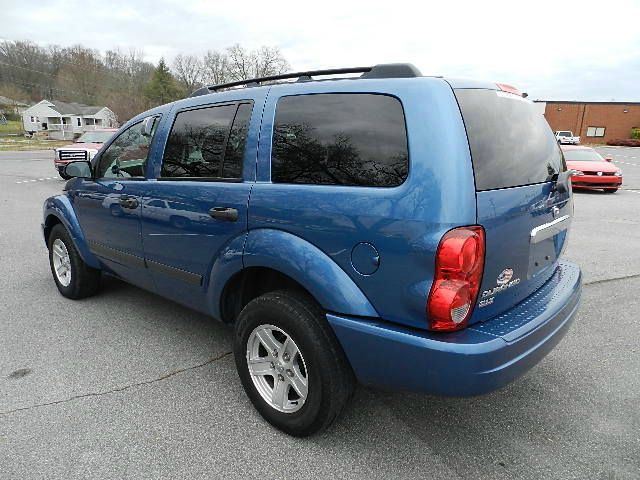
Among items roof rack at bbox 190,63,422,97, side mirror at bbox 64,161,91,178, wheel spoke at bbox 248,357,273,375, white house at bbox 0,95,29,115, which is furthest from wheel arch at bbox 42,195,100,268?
white house at bbox 0,95,29,115

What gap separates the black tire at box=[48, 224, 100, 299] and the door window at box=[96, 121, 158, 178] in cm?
89

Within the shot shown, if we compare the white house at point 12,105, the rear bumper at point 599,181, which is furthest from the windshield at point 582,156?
the white house at point 12,105

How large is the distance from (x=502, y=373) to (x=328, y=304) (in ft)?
2.78

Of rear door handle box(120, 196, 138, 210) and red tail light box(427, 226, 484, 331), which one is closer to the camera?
red tail light box(427, 226, 484, 331)

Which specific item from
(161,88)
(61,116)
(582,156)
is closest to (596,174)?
(582,156)

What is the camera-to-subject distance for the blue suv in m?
1.95

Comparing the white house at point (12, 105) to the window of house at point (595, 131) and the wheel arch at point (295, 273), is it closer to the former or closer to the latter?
the window of house at point (595, 131)

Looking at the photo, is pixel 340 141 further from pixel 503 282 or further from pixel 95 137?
pixel 95 137

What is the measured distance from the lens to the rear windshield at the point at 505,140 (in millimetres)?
2062

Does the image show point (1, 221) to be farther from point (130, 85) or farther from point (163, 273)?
point (130, 85)

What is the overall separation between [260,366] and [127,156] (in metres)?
2.10

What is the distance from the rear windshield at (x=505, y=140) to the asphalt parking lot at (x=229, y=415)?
1.41 meters

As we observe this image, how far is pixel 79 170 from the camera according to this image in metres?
3.88

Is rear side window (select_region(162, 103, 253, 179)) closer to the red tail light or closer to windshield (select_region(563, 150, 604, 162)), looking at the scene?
the red tail light
